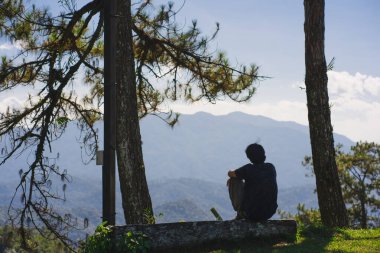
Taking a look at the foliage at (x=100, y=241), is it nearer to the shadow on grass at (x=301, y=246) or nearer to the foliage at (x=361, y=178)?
the shadow on grass at (x=301, y=246)

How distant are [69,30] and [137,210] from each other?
4141 mm

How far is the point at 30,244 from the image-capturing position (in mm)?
12195

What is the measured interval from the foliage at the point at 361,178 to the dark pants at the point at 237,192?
31003mm

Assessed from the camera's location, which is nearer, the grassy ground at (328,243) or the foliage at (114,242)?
the foliage at (114,242)

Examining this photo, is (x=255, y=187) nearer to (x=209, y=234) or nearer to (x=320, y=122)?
(x=209, y=234)

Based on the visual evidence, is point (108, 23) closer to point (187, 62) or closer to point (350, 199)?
point (187, 62)

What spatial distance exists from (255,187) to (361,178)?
32024mm

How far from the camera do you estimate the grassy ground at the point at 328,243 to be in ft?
22.2

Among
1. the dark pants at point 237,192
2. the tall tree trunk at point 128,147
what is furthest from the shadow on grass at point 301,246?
the tall tree trunk at point 128,147

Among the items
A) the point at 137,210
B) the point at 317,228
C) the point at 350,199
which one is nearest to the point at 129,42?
the point at 137,210

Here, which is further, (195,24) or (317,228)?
(195,24)

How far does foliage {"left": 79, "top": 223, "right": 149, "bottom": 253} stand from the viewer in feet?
20.4

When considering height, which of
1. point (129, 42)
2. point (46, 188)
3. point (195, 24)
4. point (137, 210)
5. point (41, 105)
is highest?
point (195, 24)

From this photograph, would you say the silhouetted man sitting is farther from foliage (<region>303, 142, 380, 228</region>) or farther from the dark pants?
foliage (<region>303, 142, 380, 228</region>)
